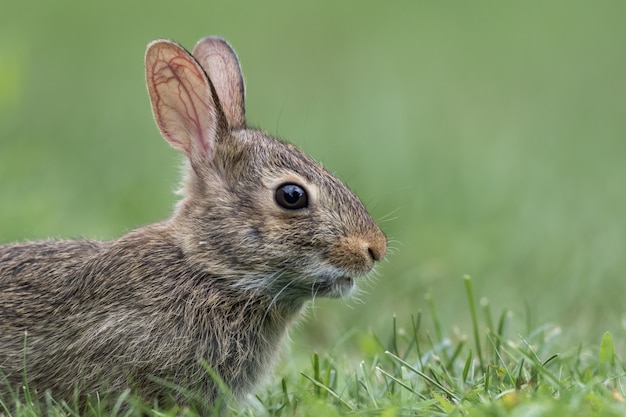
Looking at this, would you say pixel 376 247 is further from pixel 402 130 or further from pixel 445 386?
pixel 402 130

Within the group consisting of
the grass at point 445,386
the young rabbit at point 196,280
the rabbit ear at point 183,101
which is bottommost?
the grass at point 445,386

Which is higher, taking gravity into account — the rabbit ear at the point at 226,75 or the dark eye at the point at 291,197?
the rabbit ear at the point at 226,75

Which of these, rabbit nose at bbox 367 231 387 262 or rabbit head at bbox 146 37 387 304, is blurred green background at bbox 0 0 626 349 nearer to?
rabbit head at bbox 146 37 387 304

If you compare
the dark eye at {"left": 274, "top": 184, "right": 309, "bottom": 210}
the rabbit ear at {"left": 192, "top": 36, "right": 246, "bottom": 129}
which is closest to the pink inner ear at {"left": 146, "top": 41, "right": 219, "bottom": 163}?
the rabbit ear at {"left": 192, "top": 36, "right": 246, "bottom": 129}

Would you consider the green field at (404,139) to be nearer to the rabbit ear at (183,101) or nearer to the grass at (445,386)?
the grass at (445,386)

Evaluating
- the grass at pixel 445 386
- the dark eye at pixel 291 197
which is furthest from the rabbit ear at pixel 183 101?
the grass at pixel 445 386

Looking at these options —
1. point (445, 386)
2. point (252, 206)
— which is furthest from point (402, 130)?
point (445, 386)
